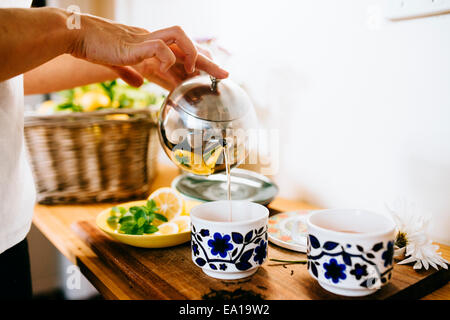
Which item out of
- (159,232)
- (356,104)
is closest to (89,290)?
(159,232)

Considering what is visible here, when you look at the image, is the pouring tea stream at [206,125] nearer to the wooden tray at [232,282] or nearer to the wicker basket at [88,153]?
the wooden tray at [232,282]

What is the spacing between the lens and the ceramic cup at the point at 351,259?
490 mm

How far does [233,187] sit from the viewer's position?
0.99 meters

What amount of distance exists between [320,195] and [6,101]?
71 centimetres

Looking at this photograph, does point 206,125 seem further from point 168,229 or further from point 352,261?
point 352,261

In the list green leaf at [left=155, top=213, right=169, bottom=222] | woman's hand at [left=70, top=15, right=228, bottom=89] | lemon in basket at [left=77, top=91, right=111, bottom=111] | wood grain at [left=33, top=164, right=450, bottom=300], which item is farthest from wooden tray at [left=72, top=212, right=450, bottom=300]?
lemon in basket at [left=77, top=91, right=111, bottom=111]

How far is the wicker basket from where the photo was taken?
38.4 inches

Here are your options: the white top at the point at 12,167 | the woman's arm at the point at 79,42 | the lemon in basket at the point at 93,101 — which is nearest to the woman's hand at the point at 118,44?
the woman's arm at the point at 79,42

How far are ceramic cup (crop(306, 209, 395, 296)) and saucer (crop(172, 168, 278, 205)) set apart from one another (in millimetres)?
333

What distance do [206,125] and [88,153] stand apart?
477 mm

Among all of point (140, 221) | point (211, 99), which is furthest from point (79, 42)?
point (140, 221)

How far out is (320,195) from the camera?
97cm

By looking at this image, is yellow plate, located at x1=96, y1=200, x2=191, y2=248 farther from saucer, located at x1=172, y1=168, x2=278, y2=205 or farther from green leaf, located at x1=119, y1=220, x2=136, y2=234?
saucer, located at x1=172, y1=168, x2=278, y2=205
